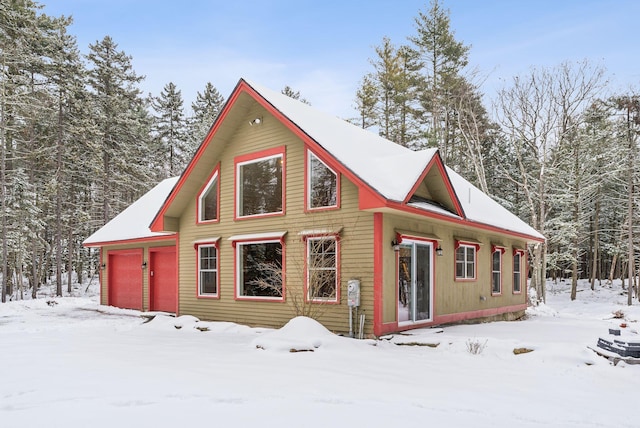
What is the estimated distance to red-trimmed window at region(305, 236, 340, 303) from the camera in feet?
31.8

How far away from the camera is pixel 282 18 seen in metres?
29.0

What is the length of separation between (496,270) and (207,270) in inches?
349

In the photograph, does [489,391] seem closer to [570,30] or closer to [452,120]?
[570,30]

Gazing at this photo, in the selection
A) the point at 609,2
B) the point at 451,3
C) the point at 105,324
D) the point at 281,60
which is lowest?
the point at 105,324

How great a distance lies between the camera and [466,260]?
496 inches

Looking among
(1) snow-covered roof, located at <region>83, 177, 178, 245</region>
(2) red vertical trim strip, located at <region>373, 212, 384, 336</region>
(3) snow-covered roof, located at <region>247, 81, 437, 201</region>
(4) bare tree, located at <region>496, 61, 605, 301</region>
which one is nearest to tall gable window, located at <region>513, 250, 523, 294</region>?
(4) bare tree, located at <region>496, 61, 605, 301</region>

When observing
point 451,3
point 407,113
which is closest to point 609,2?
point 451,3

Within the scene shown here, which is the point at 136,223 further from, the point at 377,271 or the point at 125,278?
the point at 377,271

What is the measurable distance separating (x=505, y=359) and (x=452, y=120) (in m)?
22.5

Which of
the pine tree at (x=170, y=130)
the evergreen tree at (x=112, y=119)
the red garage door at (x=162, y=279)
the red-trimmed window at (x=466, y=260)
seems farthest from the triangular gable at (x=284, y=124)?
the pine tree at (x=170, y=130)

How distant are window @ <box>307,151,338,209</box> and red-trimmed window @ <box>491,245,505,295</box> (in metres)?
6.76

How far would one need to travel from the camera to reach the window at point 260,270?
1078 cm

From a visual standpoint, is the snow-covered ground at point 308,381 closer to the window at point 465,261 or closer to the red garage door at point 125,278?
the window at point 465,261

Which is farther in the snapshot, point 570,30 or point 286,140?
point 570,30
